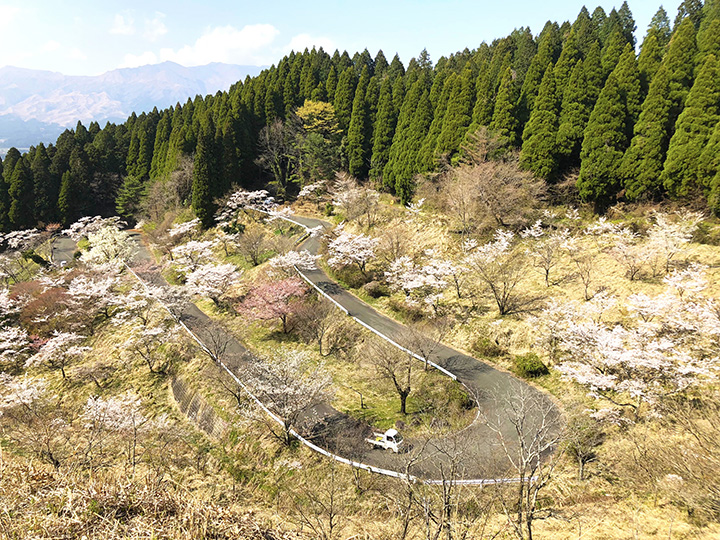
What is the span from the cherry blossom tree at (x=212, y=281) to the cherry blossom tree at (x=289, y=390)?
1260cm

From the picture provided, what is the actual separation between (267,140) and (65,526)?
162ft

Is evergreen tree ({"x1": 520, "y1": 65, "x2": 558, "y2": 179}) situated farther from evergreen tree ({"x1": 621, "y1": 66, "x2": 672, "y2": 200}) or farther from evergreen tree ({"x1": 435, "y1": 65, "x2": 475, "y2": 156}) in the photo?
evergreen tree ({"x1": 435, "y1": 65, "x2": 475, "y2": 156})

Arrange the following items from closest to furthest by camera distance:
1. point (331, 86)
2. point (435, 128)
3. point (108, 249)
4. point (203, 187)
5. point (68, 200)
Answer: point (435, 128) → point (108, 249) → point (203, 187) → point (68, 200) → point (331, 86)

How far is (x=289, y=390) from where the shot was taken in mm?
15938

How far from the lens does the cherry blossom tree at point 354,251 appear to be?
2773 cm

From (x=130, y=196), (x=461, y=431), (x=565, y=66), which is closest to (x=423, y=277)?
→ (x=461, y=431)

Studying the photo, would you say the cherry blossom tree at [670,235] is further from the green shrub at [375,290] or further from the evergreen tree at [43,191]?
the evergreen tree at [43,191]

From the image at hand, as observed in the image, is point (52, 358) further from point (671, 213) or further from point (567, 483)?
point (671, 213)

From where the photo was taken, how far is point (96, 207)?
54938 millimetres

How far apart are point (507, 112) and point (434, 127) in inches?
295

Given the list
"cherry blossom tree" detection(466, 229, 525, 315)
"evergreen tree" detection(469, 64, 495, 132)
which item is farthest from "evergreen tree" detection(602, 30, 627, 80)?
"cherry blossom tree" detection(466, 229, 525, 315)

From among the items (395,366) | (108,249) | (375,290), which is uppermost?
(375,290)

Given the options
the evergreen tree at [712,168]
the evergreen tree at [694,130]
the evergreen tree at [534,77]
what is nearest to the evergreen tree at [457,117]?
the evergreen tree at [534,77]

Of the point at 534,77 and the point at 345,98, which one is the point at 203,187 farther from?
the point at 534,77
